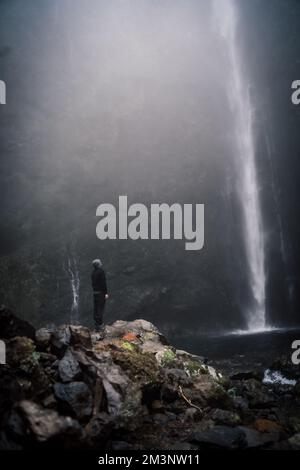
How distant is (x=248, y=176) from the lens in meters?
36.0

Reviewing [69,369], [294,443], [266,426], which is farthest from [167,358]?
[294,443]

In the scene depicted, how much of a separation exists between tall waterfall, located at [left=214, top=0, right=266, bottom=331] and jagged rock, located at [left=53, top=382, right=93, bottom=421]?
26.4 meters

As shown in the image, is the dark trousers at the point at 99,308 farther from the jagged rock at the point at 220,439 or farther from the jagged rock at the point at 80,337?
the jagged rock at the point at 220,439

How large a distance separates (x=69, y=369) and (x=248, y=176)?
31917 mm

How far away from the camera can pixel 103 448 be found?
5.80 metres

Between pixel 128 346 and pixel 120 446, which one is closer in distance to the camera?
pixel 120 446

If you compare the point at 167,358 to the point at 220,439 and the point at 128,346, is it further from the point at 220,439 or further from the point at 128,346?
the point at 220,439

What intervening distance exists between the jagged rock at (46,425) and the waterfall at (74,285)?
27.9 metres

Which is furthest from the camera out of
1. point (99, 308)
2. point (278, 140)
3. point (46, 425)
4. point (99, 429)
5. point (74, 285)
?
point (278, 140)

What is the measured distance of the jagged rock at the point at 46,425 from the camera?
16.0 ft

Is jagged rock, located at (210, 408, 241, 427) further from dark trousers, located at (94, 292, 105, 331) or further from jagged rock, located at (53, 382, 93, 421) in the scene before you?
dark trousers, located at (94, 292, 105, 331)

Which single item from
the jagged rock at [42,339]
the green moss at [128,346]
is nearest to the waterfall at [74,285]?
the green moss at [128,346]
